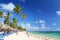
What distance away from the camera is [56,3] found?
358 cm

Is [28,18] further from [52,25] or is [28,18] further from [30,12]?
[52,25]

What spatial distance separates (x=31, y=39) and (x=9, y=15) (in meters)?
0.87

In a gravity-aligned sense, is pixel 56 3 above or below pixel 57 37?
above

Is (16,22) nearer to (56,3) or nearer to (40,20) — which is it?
(40,20)

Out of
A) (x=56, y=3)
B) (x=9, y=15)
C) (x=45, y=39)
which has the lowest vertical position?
(x=45, y=39)

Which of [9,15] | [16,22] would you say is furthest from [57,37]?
[9,15]

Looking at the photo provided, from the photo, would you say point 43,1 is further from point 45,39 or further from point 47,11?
point 45,39

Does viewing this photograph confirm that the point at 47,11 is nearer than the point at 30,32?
Yes

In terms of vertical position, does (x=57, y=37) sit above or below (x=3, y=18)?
below

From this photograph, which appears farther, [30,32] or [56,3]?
[30,32]

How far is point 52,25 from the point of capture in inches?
143

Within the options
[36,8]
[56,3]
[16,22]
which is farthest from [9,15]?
[56,3]

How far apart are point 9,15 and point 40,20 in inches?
32.6

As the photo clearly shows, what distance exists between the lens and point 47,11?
360 centimetres
